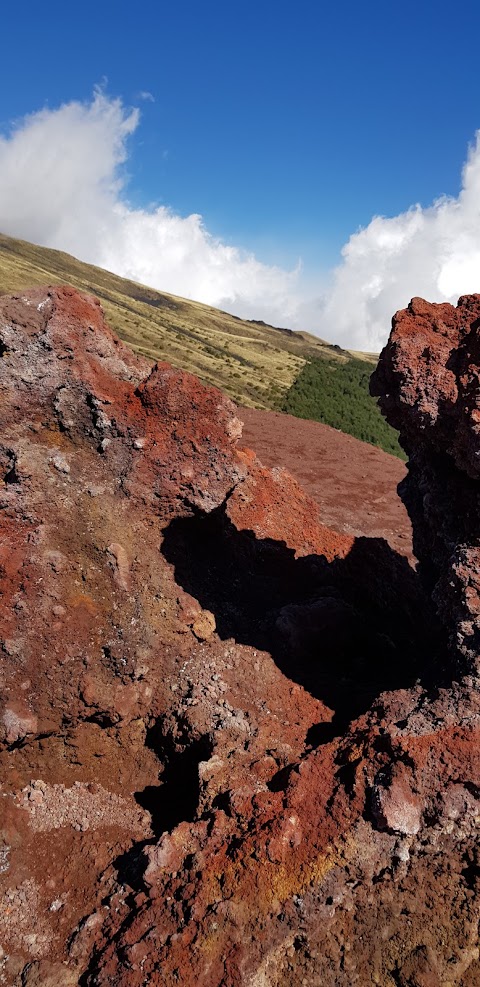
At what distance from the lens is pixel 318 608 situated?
9492mm

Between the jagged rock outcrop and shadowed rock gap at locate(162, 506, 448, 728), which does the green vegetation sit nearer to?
shadowed rock gap at locate(162, 506, 448, 728)

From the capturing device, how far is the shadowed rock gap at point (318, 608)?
8766 mm

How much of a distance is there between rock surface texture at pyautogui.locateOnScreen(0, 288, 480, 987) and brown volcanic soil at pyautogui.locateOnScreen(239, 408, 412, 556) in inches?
336

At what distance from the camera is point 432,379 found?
7.59 m

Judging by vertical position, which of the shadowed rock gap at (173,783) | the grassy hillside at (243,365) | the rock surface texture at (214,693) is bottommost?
the shadowed rock gap at (173,783)

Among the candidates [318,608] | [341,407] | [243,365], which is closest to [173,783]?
[318,608]

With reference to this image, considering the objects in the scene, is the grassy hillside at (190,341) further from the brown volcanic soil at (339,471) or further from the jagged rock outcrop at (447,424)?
the jagged rock outcrop at (447,424)

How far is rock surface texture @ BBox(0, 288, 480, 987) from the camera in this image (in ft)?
17.3

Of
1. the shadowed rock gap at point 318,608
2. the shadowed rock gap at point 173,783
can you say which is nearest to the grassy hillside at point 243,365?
the shadowed rock gap at point 318,608

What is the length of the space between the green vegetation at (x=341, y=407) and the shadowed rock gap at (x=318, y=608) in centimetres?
2627

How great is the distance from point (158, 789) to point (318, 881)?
279 centimetres

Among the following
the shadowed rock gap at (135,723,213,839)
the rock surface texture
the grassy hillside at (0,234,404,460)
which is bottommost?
the shadowed rock gap at (135,723,213,839)

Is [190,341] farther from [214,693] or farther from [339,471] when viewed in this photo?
[214,693]

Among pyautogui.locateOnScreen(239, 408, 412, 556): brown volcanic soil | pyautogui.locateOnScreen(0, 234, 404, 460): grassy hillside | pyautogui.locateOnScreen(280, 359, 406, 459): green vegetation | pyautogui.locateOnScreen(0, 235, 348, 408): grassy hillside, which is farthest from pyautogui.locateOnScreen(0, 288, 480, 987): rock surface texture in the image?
pyautogui.locateOnScreen(0, 235, 348, 408): grassy hillside
